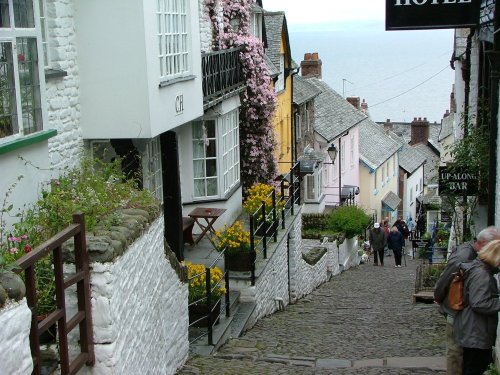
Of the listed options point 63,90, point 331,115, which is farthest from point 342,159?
point 63,90

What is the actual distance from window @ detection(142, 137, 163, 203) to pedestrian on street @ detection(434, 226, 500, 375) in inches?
262

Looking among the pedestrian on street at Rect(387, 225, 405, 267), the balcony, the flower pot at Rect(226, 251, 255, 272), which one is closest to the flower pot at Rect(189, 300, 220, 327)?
the flower pot at Rect(226, 251, 255, 272)

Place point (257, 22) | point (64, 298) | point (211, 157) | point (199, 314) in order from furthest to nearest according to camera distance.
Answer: point (257, 22), point (211, 157), point (199, 314), point (64, 298)

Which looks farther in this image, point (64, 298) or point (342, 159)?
point (342, 159)

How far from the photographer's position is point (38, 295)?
506 cm

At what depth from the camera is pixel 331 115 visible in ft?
118

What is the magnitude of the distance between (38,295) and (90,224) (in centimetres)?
112

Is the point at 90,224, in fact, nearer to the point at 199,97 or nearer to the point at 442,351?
the point at 442,351

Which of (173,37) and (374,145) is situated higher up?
(173,37)

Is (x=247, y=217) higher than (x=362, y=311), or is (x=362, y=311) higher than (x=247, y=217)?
(x=247, y=217)

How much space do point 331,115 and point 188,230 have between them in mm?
23042

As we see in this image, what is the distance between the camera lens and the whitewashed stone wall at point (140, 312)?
5535 millimetres

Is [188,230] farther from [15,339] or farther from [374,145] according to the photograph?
[374,145]

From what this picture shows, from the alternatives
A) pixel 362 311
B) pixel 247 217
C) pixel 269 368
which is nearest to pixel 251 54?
pixel 247 217
